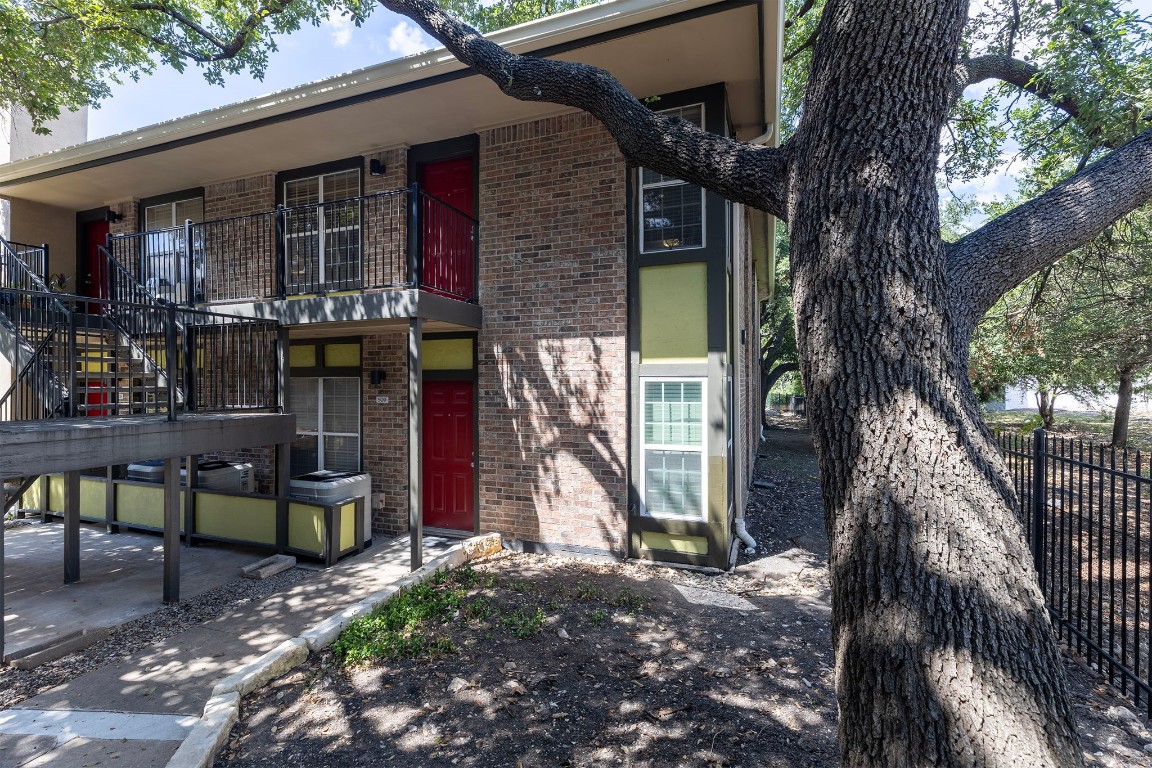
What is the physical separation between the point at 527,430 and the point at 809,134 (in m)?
5.05

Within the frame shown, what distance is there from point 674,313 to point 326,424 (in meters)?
5.66

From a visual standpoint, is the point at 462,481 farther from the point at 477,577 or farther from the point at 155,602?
the point at 155,602

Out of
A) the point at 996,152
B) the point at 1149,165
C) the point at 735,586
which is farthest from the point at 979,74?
the point at 735,586

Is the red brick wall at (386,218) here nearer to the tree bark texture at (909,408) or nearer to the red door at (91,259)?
the tree bark texture at (909,408)

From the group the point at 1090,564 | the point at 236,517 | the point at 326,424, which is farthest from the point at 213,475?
the point at 1090,564

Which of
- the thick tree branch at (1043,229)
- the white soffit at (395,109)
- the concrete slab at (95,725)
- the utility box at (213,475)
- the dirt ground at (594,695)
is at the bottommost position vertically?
the concrete slab at (95,725)

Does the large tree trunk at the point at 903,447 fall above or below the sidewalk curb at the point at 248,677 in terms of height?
above

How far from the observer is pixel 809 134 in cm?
251

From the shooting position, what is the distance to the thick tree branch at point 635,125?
2924mm

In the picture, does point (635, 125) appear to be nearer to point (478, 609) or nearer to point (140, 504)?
point (478, 609)

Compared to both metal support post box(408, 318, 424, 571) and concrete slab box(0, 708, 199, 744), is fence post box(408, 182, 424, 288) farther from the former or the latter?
concrete slab box(0, 708, 199, 744)

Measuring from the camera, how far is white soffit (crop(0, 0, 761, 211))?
17.7 feet

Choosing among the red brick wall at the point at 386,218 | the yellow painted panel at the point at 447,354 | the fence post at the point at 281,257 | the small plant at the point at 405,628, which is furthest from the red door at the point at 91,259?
the small plant at the point at 405,628

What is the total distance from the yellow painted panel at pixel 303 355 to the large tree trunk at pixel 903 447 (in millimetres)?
7905
